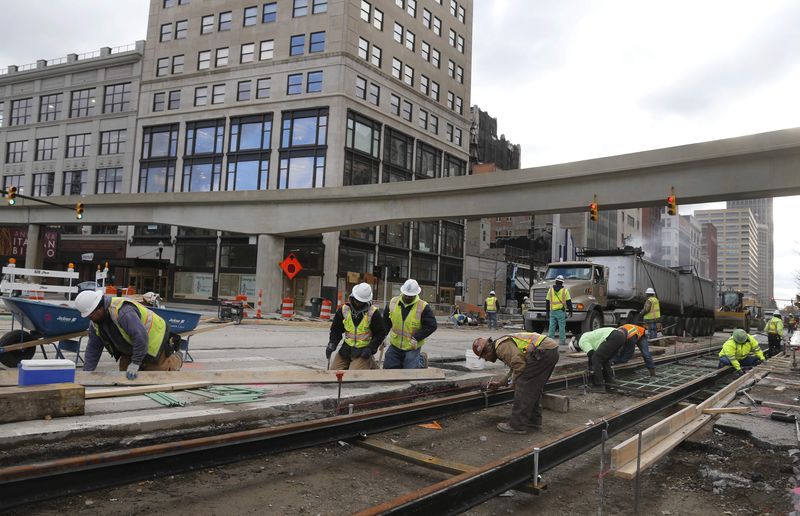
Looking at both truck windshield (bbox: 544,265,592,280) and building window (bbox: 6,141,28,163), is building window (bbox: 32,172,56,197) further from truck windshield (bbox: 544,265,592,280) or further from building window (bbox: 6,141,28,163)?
truck windshield (bbox: 544,265,592,280)

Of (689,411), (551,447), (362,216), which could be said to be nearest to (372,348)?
(551,447)

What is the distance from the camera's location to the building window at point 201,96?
142ft

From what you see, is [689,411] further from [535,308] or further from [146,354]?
[535,308]

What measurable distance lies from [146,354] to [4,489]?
135 inches

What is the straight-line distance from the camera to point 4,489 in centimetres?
375

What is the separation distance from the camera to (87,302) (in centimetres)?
621

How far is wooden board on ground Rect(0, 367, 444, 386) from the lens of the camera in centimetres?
668

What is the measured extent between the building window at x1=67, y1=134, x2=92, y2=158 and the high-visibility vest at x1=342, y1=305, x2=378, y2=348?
49096 mm

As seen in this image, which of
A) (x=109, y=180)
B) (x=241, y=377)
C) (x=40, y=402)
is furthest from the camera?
(x=109, y=180)

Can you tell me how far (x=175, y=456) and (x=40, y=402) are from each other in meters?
1.79

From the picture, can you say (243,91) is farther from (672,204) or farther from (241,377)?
(241,377)

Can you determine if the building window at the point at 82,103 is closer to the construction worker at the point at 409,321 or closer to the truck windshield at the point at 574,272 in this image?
the truck windshield at the point at 574,272

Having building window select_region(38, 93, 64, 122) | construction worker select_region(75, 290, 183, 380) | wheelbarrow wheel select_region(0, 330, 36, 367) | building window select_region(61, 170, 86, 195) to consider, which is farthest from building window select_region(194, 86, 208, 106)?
construction worker select_region(75, 290, 183, 380)

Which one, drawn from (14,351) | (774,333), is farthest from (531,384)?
(774,333)
